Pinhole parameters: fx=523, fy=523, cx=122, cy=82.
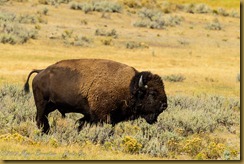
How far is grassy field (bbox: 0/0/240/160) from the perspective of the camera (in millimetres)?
9273

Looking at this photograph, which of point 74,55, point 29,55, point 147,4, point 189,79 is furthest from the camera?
point 147,4

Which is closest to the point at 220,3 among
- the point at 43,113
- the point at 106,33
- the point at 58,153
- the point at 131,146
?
the point at 106,33

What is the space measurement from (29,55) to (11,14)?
10.7 m

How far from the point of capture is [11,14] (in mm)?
34000

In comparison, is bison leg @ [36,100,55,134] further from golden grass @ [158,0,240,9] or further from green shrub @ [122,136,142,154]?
golden grass @ [158,0,240,9]

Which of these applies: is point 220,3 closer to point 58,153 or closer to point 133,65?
point 133,65

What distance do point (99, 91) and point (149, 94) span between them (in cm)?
95

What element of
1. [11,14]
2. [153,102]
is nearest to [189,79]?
[153,102]

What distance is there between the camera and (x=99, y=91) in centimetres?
940

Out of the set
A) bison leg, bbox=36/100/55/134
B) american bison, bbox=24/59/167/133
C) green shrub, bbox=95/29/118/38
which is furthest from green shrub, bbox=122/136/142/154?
green shrub, bbox=95/29/118/38

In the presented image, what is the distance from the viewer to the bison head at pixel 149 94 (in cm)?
959

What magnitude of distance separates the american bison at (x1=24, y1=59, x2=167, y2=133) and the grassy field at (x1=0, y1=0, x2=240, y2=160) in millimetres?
443

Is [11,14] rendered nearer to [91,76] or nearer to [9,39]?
[9,39]

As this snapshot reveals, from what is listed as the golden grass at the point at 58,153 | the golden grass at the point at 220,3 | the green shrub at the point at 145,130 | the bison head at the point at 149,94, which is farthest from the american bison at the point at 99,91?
the golden grass at the point at 220,3
